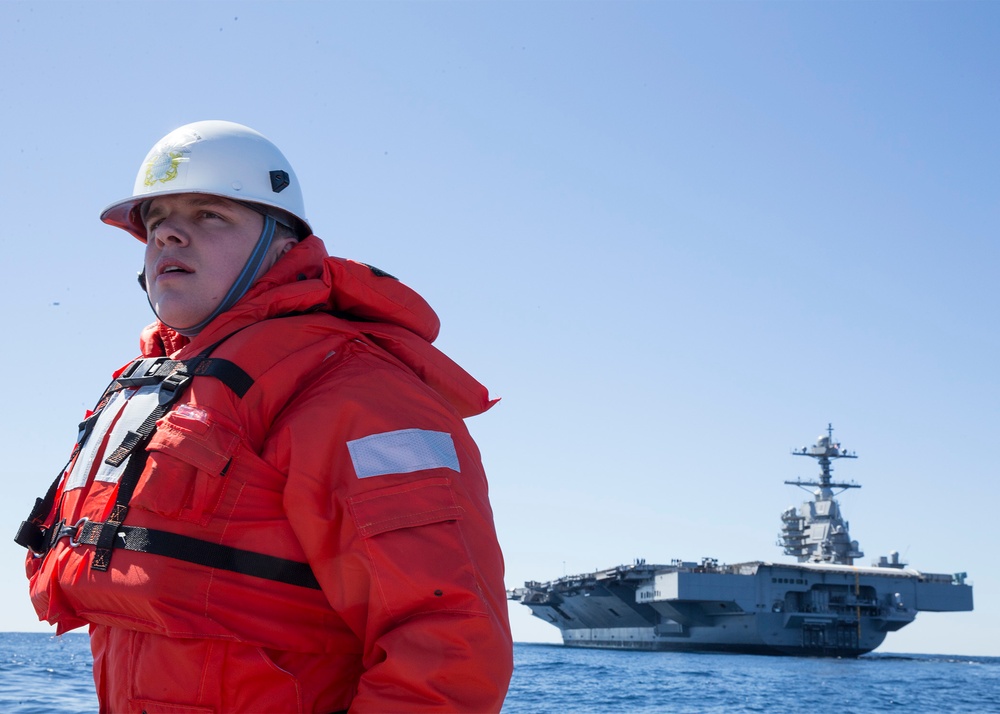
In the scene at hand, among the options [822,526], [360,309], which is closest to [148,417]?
[360,309]

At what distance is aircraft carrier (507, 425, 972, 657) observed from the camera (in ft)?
153

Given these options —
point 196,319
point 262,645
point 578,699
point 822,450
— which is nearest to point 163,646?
point 262,645

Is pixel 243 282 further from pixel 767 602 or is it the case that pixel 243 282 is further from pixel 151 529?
pixel 767 602

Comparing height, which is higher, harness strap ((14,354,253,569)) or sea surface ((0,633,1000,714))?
harness strap ((14,354,253,569))

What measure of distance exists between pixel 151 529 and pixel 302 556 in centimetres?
28

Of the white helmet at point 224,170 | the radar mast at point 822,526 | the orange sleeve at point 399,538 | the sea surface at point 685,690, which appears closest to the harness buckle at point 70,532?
the orange sleeve at point 399,538

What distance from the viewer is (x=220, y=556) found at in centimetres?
166

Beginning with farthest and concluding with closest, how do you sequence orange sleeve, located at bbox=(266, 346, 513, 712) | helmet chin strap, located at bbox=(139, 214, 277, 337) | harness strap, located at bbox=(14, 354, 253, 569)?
helmet chin strap, located at bbox=(139, 214, 277, 337) < harness strap, located at bbox=(14, 354, 253, 569) < orange sleeve, located at bbox=(266, 346, 513, 712)

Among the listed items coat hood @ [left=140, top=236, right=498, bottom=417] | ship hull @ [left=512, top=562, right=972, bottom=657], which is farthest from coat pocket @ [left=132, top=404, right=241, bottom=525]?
ship hull @ [left=512, top=562, right=972, bottom=657]

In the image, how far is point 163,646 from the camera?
64.5 inches

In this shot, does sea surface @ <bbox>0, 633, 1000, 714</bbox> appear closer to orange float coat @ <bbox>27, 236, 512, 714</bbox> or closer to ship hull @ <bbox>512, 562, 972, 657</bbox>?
ship hull @ <bbox>512, 562, 972, 657</bbox>

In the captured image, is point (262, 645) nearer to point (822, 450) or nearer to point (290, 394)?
point (290, 394)

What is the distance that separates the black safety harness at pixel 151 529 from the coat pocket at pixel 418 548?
22cm

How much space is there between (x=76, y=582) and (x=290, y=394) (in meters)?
0.53
